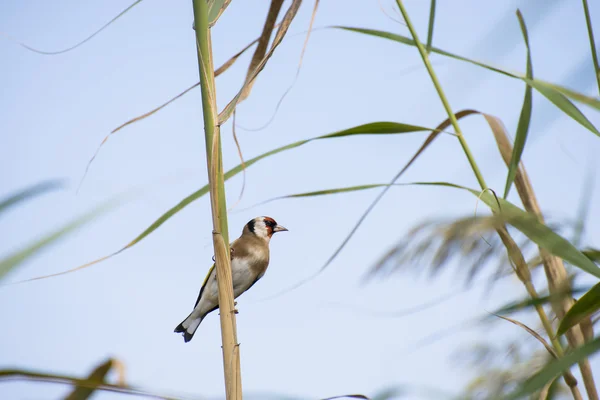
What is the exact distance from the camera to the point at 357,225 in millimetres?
1240

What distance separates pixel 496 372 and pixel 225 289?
400 millimetres

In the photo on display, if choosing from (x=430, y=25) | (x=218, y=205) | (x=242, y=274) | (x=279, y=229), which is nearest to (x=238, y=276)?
(x=242, y=274)

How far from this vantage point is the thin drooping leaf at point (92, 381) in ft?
1.87

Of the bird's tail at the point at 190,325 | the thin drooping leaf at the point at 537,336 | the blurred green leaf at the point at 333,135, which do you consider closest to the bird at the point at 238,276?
the bird's tail at the point at 190,325

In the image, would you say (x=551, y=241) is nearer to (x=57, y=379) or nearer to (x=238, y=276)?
(x=57, y=379)

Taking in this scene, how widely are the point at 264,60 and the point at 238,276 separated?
2703 millimetres

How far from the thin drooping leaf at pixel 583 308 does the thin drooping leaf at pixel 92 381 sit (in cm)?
67

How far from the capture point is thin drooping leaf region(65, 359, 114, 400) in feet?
1.87

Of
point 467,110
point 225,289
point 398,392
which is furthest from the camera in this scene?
point 467,110

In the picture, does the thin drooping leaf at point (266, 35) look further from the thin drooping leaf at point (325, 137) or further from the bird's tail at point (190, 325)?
the bird's tail at point (190, 325)

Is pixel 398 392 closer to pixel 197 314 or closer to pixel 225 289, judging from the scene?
pixel 225 289

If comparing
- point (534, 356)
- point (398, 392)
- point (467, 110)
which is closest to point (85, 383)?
point (398, 392)

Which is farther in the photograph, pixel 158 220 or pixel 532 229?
pixel 158 220

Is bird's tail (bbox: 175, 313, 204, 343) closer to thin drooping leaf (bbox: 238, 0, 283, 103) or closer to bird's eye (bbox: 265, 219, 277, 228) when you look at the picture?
bird's eye (bbox: 265, 219, 277, 228)
